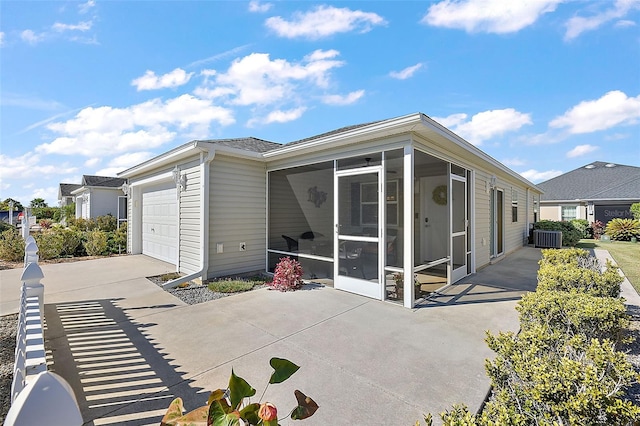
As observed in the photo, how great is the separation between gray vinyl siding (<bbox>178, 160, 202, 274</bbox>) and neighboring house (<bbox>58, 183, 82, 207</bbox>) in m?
26.0

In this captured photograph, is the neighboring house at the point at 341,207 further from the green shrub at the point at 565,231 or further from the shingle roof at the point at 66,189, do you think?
the shingle roof at the point at 66,189

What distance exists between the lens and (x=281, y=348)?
3.15 metres

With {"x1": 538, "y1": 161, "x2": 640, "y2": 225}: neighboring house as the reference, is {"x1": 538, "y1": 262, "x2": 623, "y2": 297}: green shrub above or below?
below

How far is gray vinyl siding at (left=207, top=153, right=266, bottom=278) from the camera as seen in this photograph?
6188mm

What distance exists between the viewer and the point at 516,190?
37.6ft

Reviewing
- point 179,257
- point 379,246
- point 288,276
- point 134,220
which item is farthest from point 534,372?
point 134,220

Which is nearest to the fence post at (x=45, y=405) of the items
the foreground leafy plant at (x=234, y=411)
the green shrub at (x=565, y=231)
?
the foreground leafy plant at (x=234, y=411)

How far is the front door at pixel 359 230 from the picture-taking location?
4.94 meters

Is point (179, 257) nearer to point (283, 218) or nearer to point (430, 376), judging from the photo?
point (283, 218)

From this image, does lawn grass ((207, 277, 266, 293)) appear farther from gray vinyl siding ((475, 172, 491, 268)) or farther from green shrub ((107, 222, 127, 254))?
green shrub ((107, 222, 127, 254))

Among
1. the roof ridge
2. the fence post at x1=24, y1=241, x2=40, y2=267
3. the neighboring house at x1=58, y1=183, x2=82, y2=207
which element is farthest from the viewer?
the neighboring house at x1=58, y1=183, x2=82, y2=207

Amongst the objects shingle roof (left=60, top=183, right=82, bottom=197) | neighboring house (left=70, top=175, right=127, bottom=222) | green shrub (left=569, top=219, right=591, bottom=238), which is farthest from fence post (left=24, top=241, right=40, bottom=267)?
shingle roof (left=60, top=183, right=82, bottom=197)

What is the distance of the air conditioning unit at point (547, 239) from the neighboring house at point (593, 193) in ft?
30.3

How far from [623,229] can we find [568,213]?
551 cm
